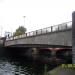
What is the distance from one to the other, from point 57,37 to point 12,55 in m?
53.8

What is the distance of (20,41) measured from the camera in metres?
68.1

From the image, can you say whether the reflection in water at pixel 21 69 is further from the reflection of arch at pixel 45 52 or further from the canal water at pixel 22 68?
the reflection of arch at pixel 45 52

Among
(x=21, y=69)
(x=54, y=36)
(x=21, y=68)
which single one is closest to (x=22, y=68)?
(x=21, y=68)

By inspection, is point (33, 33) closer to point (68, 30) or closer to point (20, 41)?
Answer: point (20, 41)

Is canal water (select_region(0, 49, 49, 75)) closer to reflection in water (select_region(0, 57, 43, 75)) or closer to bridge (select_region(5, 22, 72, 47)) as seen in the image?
reflection in water (select_region(0, 57, 43, 75))

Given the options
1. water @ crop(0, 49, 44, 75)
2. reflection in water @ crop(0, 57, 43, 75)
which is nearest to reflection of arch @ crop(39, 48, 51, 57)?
water @ crop(0, 49, 44, 75)

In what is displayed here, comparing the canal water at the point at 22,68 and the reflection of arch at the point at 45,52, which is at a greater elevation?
the reflection of arch at the point at 45,52

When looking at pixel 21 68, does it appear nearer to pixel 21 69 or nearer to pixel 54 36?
pixel 21 69

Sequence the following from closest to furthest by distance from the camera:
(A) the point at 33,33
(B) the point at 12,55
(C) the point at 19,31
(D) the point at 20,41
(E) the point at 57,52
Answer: (A) the point at 33,33 → (D) the point at 20,41 → (E) the point at 57,52 → (B) the point at 12,55 → (C) the point at 19,31

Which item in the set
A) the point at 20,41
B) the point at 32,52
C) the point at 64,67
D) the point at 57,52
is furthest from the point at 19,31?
the point at 64,67

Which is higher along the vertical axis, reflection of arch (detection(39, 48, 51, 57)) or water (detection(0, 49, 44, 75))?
reflection of arch (detection(39, 48, 51, 57))

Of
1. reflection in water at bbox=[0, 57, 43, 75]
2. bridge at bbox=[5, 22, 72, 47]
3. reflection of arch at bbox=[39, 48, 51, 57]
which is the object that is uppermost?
bridge at bbox=[5, 22, 72, 47]

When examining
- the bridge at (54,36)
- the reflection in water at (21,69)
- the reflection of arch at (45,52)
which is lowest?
the reflection in water at (21,69)

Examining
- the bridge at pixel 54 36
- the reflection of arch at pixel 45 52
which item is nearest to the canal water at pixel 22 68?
the bridge at pixel 54 36
